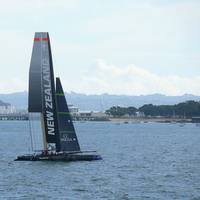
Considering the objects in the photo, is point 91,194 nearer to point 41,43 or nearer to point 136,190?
point 136,190

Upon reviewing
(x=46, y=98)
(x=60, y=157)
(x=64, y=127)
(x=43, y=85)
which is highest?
(x=43, y=85)

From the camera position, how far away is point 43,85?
244ft

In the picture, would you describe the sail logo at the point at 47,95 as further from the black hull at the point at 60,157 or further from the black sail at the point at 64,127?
the black hull at the point at 60,157

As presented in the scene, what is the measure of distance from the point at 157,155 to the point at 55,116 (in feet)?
76.6

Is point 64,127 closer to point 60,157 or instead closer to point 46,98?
point 46,98

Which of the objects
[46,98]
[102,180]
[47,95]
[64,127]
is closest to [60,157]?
[64,127]

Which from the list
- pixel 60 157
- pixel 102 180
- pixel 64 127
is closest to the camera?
pixel 102 180

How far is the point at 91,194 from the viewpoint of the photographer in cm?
5488

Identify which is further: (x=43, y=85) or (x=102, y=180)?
(x=43, y=85)

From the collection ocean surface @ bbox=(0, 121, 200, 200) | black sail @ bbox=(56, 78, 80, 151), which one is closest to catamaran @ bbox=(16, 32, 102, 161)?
black sail @ bbox=(56, 78, 80, 151)

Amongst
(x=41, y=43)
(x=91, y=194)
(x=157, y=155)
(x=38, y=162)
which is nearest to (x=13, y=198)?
(x=91, y=194)

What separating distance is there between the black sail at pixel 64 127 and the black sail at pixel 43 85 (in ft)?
2.29

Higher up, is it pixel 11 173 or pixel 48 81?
pixel 48 81

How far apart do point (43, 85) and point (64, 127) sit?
443 centimetres
